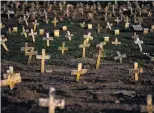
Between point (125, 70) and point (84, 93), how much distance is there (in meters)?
4.20

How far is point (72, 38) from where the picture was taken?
23000 millimetres

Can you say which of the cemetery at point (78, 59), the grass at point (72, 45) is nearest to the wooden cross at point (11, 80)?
the cemetery at point (78, 59)

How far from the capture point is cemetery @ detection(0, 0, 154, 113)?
1126cm

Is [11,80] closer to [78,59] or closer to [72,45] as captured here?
[78,59]

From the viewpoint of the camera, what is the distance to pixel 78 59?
1786 centimetres

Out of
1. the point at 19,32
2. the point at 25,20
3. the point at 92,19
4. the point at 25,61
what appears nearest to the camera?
the point at 25,61

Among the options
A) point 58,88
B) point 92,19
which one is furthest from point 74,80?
point 92,19

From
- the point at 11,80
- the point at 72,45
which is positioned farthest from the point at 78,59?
the point at 11,80

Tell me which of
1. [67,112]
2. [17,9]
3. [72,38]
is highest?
[17,9]

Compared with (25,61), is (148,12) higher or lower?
higher

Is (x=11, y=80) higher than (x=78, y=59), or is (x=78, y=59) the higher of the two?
(x=78, y=59)

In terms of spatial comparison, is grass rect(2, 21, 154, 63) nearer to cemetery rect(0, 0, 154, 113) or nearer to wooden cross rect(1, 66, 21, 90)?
cemetery rect(0, 0, 154, 113)

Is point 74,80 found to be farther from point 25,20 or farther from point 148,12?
point 148,12

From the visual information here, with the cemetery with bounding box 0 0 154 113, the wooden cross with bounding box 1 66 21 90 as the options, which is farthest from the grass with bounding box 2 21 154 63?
the wooden cross with bounding box 1 66 21 90
